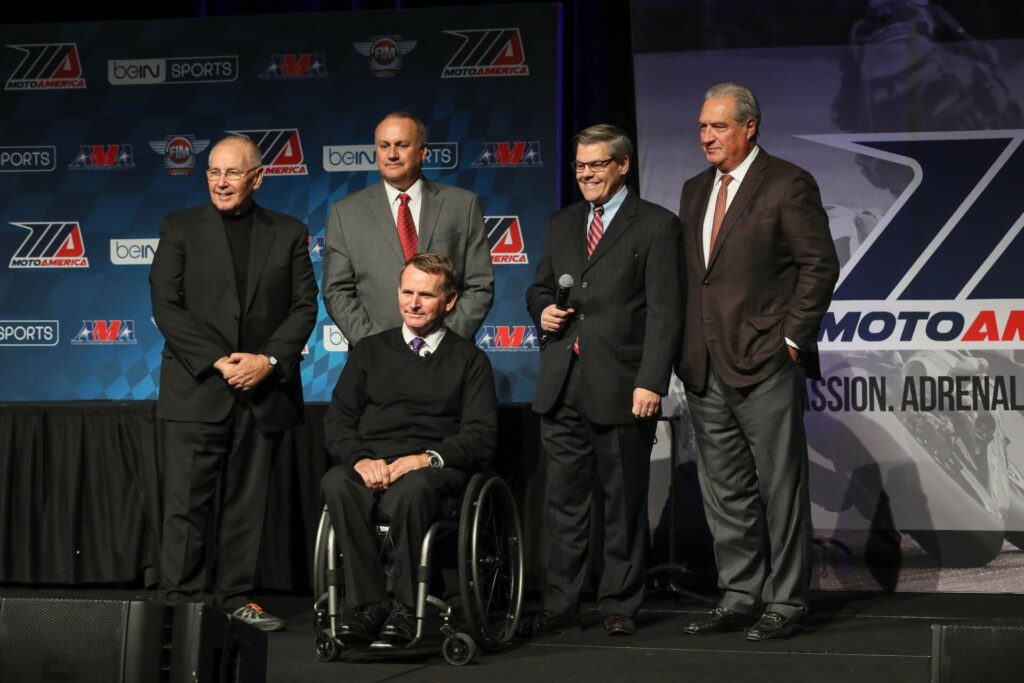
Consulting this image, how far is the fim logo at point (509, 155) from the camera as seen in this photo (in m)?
5.82

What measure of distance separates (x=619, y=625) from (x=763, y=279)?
119cm

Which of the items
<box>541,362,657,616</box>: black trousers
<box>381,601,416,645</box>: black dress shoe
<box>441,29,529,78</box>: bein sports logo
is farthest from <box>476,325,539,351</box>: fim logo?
<box>381,601,416,645</box>: black dress shoe

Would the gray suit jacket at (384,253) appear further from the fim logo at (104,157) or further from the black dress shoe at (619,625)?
the fim logo at (104,157)

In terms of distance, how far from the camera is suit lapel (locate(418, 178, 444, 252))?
462 cm

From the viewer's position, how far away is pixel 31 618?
2652mm

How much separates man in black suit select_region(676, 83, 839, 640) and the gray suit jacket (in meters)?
0.74

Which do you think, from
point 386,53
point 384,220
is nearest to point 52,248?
point 386,53

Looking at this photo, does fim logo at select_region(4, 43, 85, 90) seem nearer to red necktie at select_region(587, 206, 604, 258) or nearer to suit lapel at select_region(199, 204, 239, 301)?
suit lapel at select_region(199, 204, 239, 301)

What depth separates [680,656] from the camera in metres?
3.95

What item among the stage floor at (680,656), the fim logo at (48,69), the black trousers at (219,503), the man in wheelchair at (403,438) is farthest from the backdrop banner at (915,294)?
the fim logo at (48,69)

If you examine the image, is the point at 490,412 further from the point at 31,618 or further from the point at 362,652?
the point at 31,618

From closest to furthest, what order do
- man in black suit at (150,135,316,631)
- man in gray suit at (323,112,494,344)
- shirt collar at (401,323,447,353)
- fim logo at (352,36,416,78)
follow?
shirt collar at (401,323,447,353) → man in black suit at (150,135,316,631) → man in gray suit at (323,112,494,344) → fim logo at (352,36,416,78)

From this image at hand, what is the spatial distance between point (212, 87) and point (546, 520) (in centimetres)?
280

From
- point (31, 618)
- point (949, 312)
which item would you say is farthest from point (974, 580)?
point (31, 618)
